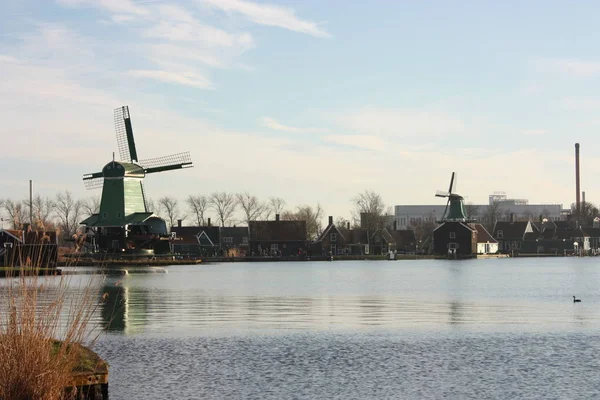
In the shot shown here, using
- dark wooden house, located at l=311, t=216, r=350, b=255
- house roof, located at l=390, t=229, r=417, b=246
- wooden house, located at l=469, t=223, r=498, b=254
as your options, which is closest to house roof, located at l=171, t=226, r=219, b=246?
dark wooden house, located at l=311, t=216, r=350, b=255

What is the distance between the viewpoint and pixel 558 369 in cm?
2042

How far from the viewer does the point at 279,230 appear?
129500 mm

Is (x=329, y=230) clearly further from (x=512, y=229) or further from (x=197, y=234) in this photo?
(x=512, y=229)

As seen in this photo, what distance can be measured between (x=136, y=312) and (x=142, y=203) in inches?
2370

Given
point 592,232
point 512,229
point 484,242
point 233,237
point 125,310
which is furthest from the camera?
point 592,232

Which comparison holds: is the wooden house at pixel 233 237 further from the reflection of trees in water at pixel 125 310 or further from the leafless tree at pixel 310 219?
the reflection of trees in water at pixel 125 310

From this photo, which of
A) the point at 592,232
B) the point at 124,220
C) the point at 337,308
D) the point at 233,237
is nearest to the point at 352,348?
the point at 337,308

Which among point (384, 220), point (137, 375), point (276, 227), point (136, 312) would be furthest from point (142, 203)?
point (137, 375)

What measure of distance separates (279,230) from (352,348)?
346 feet

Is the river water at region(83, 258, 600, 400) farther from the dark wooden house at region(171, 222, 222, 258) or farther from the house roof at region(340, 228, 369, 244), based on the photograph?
the dark wooden house at region(171, 222, 222, 258)

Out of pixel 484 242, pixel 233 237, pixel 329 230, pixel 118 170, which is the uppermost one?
pixel 118 170

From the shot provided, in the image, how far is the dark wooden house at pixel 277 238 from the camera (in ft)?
425

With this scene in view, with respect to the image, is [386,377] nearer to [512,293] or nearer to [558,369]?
[558,369]

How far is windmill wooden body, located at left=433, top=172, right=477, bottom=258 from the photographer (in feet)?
422
